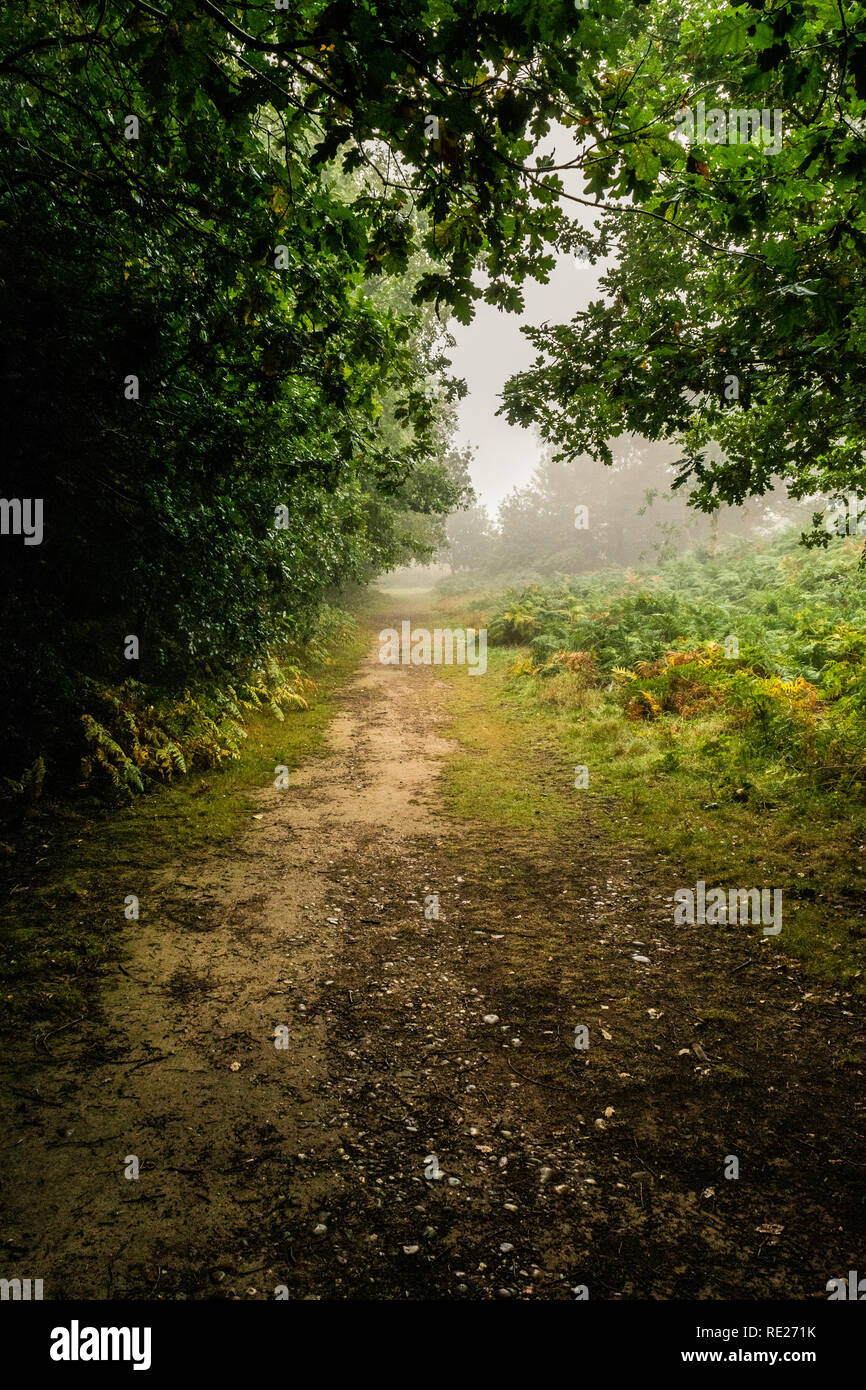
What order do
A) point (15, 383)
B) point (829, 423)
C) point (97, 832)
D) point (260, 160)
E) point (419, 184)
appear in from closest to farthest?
point (419, 184), point (260, 160), point (15, 383), point (829, 423), point (97, 832)

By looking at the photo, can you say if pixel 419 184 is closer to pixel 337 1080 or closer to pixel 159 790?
pixel 337 1080

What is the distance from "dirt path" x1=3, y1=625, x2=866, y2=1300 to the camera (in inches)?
102

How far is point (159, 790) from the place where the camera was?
7.56 metres

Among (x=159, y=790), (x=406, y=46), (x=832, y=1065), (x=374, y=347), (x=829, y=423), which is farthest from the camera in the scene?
(x=159, y=790)

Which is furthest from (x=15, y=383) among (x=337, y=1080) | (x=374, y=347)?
(x=337, y=1080)

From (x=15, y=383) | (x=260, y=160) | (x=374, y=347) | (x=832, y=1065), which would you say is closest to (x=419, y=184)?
(x=374, y=347)

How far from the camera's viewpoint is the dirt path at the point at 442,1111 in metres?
2.60

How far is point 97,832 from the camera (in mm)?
6395

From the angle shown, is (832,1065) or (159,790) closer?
(832,1065)

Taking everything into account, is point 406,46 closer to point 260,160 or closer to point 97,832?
point 260,160

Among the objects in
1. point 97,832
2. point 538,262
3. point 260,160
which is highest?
point 260,160

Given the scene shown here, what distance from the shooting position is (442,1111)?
11.2ft
